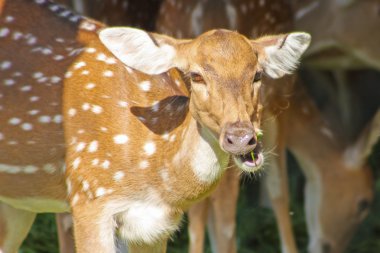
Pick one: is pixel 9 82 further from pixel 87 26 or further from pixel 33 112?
pixel 87 26

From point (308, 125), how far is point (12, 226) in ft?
7.44

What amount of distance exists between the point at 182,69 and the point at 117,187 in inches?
21.5

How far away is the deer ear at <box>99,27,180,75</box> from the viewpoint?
4.87 metres

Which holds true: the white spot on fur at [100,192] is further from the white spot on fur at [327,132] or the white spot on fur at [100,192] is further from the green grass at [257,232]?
the white spot on fur at [327,132]

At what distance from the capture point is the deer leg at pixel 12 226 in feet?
18.8

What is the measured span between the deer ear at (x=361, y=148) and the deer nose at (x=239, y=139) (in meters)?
2.63

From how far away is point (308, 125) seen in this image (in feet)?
24.4

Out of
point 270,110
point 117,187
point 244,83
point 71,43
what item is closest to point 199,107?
point 244,83

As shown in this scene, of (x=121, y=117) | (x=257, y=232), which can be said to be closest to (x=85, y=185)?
(x=121, y=117)

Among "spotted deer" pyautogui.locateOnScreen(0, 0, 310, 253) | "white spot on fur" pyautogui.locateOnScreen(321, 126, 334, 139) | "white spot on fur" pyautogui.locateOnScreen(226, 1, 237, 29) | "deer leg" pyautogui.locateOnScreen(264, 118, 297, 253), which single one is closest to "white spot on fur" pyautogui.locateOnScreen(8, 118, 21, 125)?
"spotted deer" pyautogui.locateOnScreen(0, 0, 310, 253)

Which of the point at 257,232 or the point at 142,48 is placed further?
the point at 257,232

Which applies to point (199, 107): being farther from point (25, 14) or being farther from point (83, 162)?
point (25, 14)

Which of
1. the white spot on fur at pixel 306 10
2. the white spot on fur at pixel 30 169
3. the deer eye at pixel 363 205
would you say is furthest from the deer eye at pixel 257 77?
the white spot on fur at pixel 306 10

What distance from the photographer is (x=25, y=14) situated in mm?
5547
